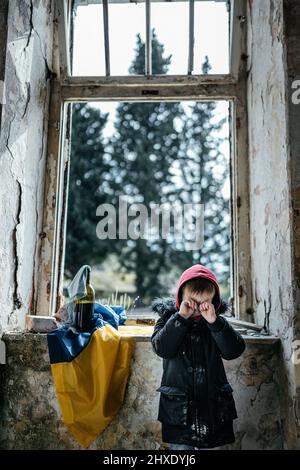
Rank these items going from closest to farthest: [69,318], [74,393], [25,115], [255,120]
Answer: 1. [74,393]
2. [69,318]
3. [25,115]
4. [255,120]

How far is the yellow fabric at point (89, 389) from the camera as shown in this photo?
2000 millimetres

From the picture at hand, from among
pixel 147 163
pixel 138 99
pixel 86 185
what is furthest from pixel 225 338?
pixel 147 163

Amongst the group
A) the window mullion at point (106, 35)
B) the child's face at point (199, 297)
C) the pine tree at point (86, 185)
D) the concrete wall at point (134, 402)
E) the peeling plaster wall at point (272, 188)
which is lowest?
the concrete wall at point (134, 402)

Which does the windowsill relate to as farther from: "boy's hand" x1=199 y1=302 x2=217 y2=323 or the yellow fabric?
"boy's hand" x1=199 y1=302 x2=217 y2=323

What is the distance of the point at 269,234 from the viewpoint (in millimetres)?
2219

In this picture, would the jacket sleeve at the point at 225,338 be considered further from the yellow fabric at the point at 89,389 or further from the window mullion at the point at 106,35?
the window mullion at the point at 106,35

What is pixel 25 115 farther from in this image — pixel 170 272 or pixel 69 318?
pixel 170 272

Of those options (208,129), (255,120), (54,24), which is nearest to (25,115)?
(54,24)

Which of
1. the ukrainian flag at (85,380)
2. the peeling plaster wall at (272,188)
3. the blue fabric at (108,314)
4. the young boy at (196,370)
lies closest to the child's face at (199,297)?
the young boy at (196,370)

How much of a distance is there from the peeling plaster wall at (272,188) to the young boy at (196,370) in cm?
36

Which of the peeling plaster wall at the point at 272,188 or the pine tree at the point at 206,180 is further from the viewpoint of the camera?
the pine tree at the point at 206,180

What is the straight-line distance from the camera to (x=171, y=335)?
170 cm
